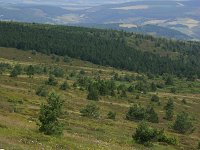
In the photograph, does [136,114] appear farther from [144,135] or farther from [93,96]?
[144,135]

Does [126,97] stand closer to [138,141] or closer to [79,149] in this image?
[138,141]

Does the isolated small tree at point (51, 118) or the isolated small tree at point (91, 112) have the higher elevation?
the isolated small tree at point (51, 118)

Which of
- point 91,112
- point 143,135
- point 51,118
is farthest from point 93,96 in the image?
point 51,118

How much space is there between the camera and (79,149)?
36.7m

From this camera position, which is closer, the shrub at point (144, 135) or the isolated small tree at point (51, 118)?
the isolated small tree at point (51, 118)

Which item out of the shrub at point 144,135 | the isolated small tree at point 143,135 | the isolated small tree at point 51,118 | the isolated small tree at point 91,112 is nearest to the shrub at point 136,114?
the isolated small tree at point 91,112

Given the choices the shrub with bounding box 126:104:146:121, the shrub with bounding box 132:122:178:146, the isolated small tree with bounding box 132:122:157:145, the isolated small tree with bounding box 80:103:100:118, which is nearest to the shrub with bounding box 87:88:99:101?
the shrub with bounding box 126:104:146:121

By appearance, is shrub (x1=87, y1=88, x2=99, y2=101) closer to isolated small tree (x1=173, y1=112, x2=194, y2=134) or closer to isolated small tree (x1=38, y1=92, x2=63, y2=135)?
isolated small tree (x1=173, y1=112, x2=194, y2=134)

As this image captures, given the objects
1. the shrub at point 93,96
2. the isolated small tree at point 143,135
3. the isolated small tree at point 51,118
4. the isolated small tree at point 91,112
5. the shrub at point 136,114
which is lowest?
the shrub at point 93,96

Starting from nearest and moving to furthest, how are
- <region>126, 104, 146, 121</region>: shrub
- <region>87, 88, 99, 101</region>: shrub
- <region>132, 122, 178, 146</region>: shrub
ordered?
<region>132, 122, 178, 146</region>: shrub
<region>126, 104, 146, 121</region>: shrub
<region>87, 88, 99, 101</region>: shrub

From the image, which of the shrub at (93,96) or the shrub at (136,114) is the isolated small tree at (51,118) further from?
the shrub at (93,96)

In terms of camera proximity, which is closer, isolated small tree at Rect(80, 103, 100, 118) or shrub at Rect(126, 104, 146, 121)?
isolated small tree at Rect(80, 103, 100, 118)

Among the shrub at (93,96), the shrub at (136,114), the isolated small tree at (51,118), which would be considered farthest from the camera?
the shrub at (93,96)

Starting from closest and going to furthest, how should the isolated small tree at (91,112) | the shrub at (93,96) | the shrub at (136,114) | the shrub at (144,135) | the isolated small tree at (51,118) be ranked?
the isolated small tree at (51,118) → the shrub at (144,135) → the isolated small tree at (91,112) → the shrub at (136,114) → the shrub at (93,96)
